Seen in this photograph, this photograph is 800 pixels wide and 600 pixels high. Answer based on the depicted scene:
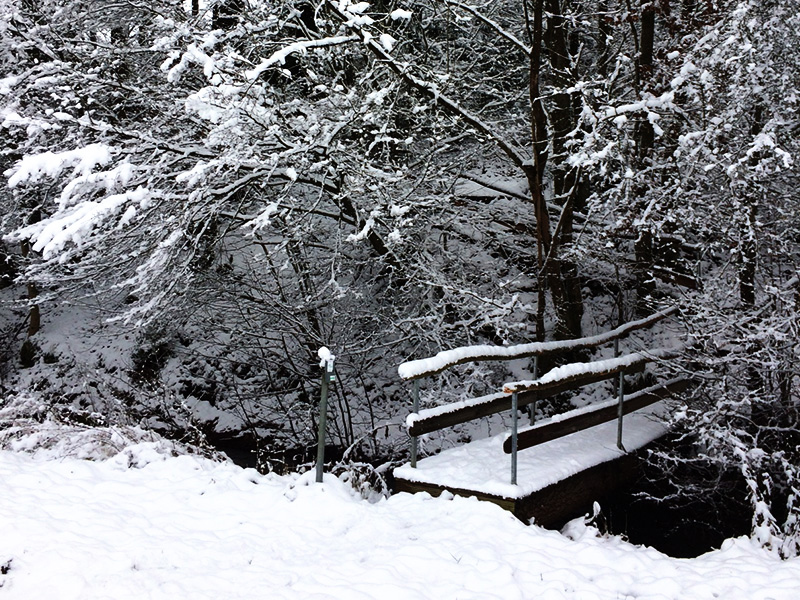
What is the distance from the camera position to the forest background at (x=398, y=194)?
270 inches

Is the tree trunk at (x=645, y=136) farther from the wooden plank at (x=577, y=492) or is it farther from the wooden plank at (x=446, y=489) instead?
the wooden plank at (x=446, y=489)

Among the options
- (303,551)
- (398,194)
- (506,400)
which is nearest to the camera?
(303,551)

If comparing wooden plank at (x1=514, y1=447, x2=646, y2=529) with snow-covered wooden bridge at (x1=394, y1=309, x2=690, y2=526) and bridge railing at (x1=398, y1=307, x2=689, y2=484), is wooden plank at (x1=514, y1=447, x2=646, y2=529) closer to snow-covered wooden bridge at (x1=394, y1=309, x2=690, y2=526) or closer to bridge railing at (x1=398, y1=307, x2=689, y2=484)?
snow-covered wooden bridge at (x1=394, y1=309, x2=690, y2=526)

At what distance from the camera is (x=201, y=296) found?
10.5 meters

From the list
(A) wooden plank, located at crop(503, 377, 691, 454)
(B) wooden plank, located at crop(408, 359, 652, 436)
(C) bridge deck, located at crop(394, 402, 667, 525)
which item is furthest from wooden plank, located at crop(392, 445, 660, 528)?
(B) wooden plank, located at crop(408, 359, 652, 436)

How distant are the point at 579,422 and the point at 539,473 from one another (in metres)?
0.76

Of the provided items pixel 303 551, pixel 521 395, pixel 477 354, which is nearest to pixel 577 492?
pixel 521 395

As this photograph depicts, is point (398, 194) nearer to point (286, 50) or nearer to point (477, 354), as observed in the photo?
point (286, 50)

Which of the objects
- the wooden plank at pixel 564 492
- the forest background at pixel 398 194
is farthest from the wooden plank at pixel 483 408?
the forest background at pixel 398 194

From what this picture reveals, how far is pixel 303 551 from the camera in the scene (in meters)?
4.91

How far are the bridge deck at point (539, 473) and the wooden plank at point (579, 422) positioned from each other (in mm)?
297

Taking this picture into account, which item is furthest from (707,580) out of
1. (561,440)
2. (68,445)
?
(68,445)

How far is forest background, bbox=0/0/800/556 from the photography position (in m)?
6.86

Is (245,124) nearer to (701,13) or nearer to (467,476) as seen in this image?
(467,476)
